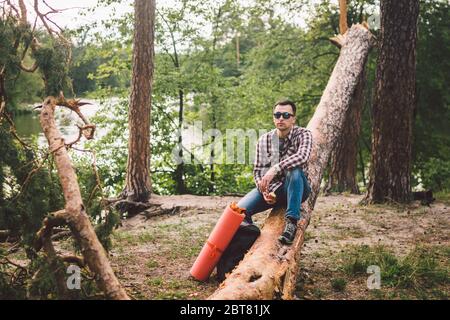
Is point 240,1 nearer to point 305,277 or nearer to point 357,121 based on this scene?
point 357,121

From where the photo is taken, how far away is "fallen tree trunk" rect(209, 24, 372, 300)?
3.92 m

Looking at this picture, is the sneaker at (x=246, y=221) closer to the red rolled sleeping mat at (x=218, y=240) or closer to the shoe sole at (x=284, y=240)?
the red rolled sleeping mat at (x=218, y=240)

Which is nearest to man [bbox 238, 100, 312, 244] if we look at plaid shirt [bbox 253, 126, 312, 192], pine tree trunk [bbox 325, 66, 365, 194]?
plaid shirt [bbox 253, 126, 312, 192]

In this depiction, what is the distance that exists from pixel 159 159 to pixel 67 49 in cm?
1059

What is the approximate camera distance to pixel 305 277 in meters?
5.07

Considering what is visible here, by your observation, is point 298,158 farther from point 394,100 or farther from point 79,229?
point 394,100

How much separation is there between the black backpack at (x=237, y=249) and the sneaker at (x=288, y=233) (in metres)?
0.33

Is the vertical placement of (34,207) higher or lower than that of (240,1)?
lower

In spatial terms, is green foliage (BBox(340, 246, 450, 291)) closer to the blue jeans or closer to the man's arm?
the blue jeans

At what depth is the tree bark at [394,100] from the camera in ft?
26.9

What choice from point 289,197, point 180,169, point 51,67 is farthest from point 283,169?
point 180,169

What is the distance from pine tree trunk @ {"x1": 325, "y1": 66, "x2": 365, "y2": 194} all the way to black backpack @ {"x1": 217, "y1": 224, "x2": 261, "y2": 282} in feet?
23.1

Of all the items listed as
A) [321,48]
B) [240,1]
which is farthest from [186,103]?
[321,48]

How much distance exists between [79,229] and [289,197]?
222cm
